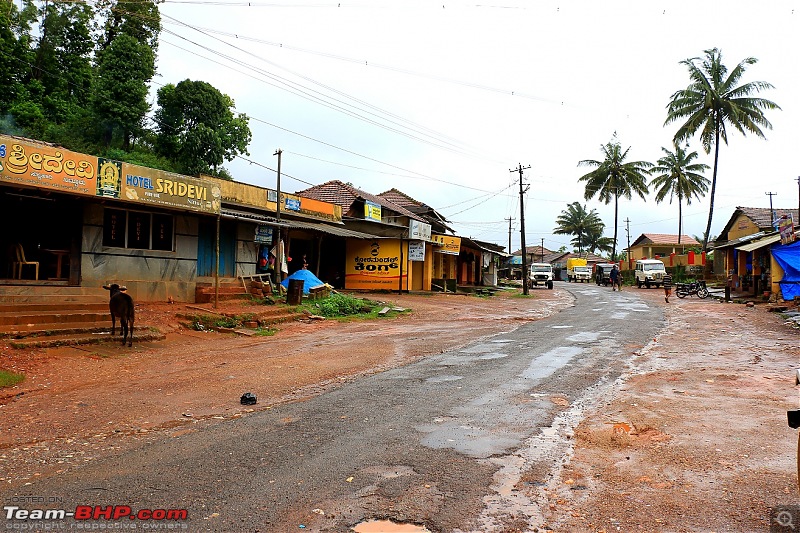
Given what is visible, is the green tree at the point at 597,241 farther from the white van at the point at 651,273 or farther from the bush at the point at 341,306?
the bush at the point at 341,306

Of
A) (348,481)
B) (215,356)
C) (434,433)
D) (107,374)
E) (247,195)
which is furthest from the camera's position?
(247,195)

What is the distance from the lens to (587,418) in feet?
21.5

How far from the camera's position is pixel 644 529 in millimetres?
3695

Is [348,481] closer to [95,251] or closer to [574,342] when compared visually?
[574,342]

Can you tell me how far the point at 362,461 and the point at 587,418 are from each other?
3048mm

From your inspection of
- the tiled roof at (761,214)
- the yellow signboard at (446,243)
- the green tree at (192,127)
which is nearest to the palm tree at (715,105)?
the tiled roof at (761,214)

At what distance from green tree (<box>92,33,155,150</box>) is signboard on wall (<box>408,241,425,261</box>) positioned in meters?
17.7

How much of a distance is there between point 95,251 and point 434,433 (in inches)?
515

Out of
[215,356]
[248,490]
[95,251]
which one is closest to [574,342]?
[215,356]

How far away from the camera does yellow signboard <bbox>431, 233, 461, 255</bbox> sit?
34.7 metres

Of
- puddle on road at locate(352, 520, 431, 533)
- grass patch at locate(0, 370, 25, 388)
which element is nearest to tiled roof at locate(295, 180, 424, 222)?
grass patch at locate(0, 370, 25, 388)

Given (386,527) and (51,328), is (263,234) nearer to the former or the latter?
(51,328)

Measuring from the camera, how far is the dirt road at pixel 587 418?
13.8 feet

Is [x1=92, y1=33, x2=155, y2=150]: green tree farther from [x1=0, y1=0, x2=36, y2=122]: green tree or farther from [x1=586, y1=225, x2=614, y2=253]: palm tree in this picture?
[x1=586, y1=225, x2=614, y2=253]: palm tree
